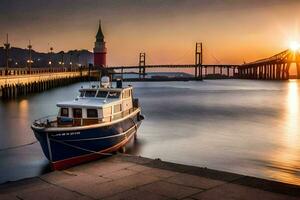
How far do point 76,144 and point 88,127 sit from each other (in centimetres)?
107

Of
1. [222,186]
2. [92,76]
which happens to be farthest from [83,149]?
[92,76]

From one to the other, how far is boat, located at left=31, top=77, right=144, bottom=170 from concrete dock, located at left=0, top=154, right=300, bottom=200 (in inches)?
78.8

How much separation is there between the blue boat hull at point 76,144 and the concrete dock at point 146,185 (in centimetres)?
190

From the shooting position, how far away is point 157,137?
34.6 metres

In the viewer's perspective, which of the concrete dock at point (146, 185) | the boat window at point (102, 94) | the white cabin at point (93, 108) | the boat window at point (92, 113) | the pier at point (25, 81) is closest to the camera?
the concrete dock at point (146, 185)

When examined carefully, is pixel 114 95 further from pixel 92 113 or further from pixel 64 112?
pixel 64 112

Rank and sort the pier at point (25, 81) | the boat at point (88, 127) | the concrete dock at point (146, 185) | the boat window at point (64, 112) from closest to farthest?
the concrete dock at point (146, 185)
the boat at point (88, 127)
the boat window at point (64, 112)
the pier at point (25, 81)

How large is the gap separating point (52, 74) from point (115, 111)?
296 ft

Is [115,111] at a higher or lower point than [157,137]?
higher

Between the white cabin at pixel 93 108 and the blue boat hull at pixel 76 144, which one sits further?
the white cabin at pixel 93 108

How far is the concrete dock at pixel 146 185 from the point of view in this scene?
1386 centimetres

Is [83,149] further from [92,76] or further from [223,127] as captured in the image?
[92,76]

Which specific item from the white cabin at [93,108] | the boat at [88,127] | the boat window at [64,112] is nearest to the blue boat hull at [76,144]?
the boat at [88,127]

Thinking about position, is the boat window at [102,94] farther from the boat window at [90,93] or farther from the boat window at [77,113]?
the boat window at [77,113]
